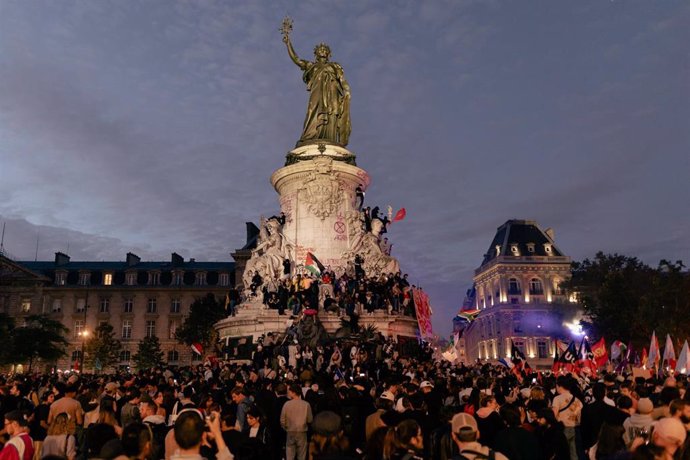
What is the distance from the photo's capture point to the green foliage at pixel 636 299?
41.8m

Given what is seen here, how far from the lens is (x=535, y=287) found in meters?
83.8

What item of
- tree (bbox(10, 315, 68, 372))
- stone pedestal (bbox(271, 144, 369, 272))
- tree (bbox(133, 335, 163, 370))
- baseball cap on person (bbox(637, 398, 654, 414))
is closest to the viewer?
baseball cap on person (bbox(637, 398, 654, 414))

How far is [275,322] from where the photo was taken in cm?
3412

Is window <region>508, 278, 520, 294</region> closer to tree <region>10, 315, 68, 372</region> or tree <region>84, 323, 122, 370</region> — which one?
tree <region>84, 323, 122, 370</region>

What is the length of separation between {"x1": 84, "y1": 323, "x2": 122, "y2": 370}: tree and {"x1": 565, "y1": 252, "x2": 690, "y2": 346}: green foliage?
49789 millimetres

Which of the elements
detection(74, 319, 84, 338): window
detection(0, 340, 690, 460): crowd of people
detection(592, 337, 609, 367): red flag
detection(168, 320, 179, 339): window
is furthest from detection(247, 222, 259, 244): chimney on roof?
detection(0, 340, 690, 460): crowd of people

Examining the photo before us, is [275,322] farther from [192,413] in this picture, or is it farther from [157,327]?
[157,327]

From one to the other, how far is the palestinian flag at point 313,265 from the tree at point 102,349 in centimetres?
3547

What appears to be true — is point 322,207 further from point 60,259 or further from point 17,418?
point 60,259

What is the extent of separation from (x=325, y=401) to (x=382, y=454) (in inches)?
127

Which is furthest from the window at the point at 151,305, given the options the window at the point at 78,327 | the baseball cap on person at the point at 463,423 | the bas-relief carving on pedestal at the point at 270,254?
the baseball cap on person at the point at 463,423

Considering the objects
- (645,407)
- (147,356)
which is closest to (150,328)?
(147,356)

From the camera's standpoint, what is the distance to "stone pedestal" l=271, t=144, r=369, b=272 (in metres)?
38.7

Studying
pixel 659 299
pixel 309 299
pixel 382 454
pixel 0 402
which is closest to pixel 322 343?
pixel 309 299
